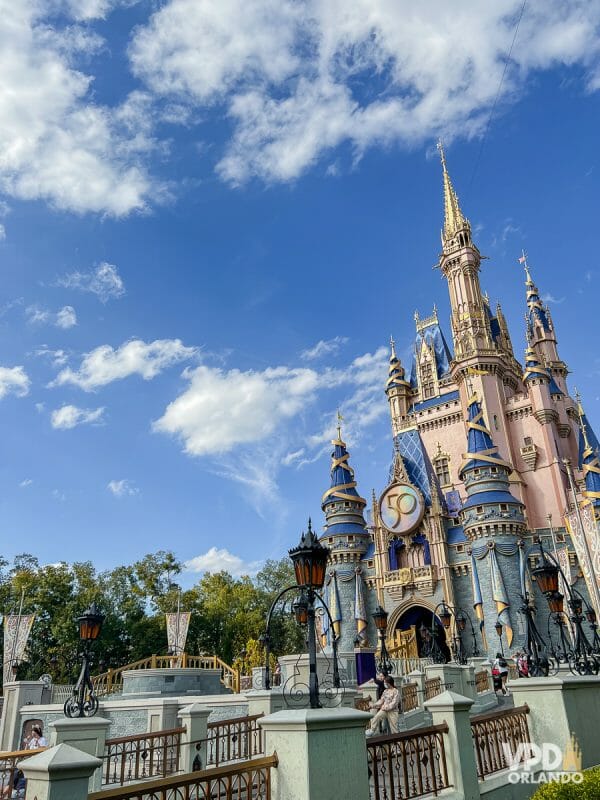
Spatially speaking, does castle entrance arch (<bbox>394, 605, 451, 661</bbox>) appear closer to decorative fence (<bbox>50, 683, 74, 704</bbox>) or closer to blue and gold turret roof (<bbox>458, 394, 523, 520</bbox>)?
blue and gold turret roof (<bbox>458, 394, 523, 520</bbox>)

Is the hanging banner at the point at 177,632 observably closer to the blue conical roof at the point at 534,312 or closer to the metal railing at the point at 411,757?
the metal railing at the point at 411,757

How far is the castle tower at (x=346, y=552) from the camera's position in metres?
37.1

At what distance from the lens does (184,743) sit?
1127cm

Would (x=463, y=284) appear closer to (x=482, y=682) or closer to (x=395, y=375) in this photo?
(x=395, y=375)

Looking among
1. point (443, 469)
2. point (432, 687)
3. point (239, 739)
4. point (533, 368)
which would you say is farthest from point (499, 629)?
point (239, 739)

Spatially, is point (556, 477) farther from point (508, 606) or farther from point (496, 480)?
point (508, 606)

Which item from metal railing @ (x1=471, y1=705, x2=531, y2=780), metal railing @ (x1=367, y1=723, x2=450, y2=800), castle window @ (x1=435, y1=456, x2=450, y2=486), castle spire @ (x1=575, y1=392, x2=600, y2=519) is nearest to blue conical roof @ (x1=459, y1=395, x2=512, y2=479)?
castle spire @ (x1=575, y1=392, x2=600, y2=519)

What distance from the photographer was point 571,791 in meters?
6.82

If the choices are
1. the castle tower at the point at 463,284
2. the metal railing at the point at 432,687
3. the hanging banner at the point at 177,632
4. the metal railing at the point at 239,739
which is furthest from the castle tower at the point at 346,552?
the metal railing at the point at 239,739

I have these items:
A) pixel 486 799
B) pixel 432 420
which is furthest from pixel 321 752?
pixel 432 420

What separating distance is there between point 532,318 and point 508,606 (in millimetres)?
27824

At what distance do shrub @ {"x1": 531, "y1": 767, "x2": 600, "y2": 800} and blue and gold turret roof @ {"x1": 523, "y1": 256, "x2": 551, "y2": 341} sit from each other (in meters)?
47.2

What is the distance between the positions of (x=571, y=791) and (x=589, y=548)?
1039 inches

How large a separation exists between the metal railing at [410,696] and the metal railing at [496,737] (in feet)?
29.8
